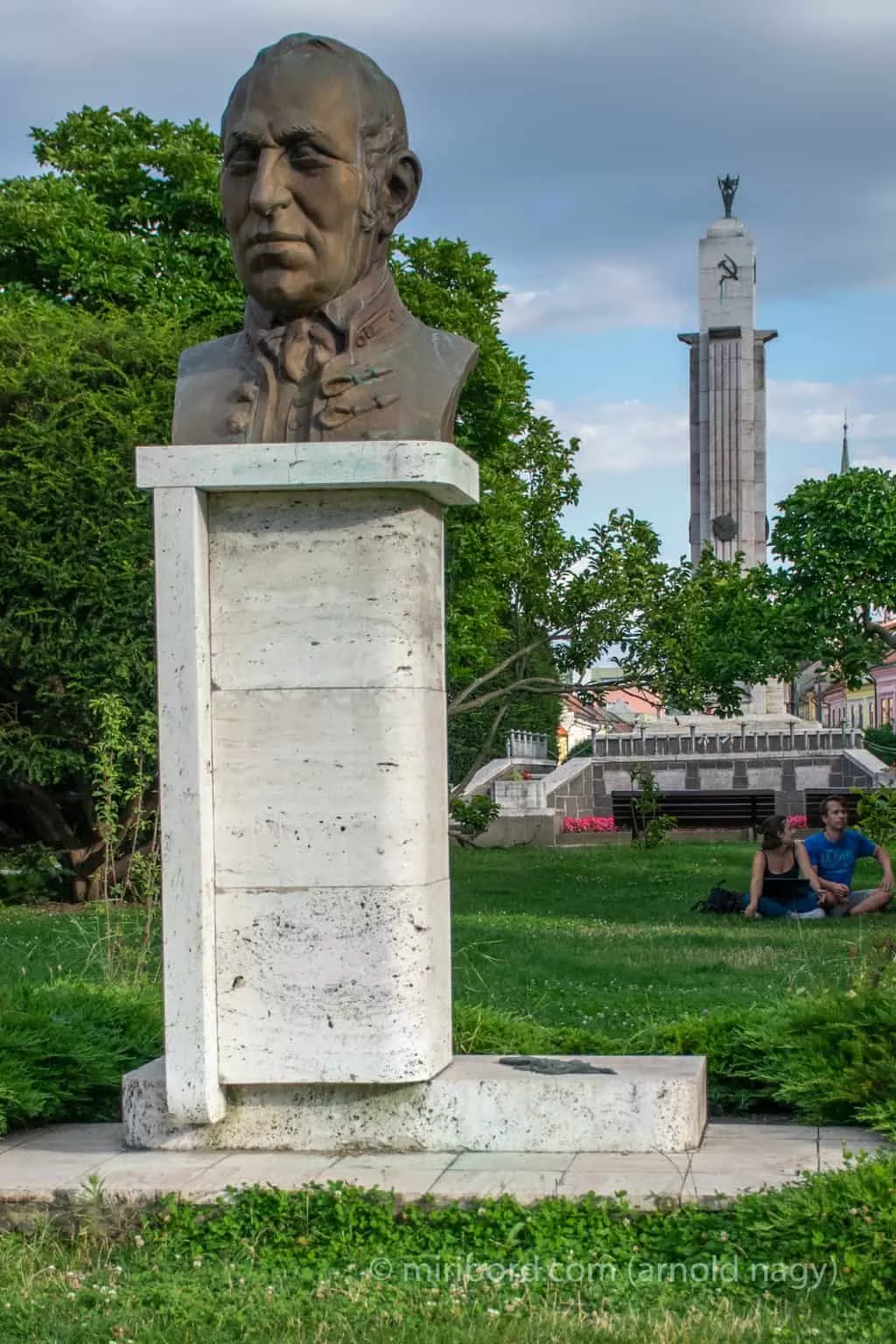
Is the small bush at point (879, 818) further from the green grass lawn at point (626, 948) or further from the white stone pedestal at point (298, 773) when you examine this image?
the white stone pedestal at point (298, 773)

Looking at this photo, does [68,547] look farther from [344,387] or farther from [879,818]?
[344,387]

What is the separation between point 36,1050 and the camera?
281 inches

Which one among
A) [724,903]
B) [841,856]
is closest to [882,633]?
[841,856]

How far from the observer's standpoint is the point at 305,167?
Result: 21.2ft

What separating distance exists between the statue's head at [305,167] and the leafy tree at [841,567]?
13.2 metres

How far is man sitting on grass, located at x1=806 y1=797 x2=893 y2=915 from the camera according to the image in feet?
48.7

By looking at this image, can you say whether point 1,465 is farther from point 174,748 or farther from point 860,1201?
point 860,1201

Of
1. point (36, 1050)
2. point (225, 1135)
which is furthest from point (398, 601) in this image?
point (36, 1050)

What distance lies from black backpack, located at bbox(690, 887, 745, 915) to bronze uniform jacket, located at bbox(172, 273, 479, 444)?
9779 mm

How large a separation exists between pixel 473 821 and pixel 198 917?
76.0 feet

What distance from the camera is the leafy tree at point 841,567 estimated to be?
19.1 metres

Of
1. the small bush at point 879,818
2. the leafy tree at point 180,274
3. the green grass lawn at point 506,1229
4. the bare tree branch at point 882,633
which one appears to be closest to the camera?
the green grass lawn at point 506,1229

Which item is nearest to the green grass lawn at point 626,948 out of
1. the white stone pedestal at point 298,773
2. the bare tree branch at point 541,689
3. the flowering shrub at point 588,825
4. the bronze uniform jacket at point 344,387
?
the white stone pedestal at point 298,773

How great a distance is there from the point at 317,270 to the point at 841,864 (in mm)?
9949
